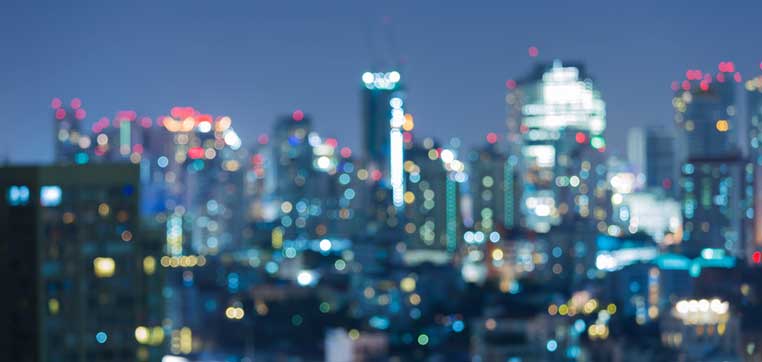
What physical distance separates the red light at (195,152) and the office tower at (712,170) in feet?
22.3

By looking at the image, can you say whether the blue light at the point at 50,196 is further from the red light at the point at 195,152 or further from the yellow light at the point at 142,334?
the red light at the point at 195,152

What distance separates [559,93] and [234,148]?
6515mm

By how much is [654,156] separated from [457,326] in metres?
8.06

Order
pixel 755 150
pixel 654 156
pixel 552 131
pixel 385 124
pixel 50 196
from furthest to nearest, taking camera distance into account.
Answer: pixel 552 131, pixel 385 124, pixel 654 156, pixel 755 150, pixel 50 196

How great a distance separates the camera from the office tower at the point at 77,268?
18.5 feet

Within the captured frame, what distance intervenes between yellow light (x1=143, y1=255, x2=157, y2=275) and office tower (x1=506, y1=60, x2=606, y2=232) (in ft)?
52.2

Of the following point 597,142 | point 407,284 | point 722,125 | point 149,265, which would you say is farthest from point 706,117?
point 149,265

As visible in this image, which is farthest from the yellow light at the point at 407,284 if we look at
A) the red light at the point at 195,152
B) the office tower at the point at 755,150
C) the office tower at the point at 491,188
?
the red light at the point at 195,152

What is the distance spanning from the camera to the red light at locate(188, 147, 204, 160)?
2156 cm

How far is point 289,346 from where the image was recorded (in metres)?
12.5

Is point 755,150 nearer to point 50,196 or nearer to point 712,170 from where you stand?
point 712,170

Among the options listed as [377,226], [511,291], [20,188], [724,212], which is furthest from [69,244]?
[377,226]

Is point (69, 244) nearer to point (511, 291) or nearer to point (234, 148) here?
point (511, 291)

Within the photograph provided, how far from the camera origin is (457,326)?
Result: 12820 millimetres
